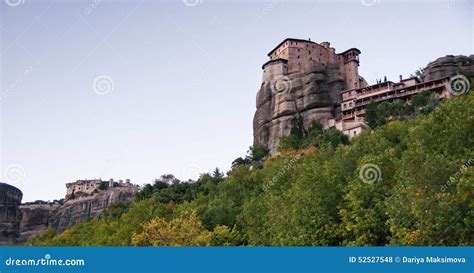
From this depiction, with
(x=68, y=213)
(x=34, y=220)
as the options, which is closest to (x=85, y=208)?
(x=68, y=213)

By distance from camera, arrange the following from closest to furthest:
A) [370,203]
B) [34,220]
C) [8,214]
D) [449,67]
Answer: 1. [370,203]
2. [449,67]
3. [8,214]
4. [34,220]

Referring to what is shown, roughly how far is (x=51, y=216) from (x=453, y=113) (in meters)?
74.4

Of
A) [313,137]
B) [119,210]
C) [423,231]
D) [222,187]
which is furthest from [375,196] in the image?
[119,210]

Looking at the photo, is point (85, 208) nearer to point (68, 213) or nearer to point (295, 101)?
point (68, 213)

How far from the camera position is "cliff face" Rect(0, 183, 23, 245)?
69188mm

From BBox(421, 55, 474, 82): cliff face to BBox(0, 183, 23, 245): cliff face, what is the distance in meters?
59.1

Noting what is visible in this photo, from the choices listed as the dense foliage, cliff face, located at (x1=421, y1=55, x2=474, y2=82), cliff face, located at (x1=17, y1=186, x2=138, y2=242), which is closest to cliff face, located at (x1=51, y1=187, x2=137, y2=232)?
cliff face, located at (x1=17, y1=186, x2=138, y2=242)

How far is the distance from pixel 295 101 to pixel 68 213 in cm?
4203

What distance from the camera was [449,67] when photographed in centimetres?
6078

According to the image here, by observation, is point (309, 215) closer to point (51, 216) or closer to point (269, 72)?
point (269, 72)

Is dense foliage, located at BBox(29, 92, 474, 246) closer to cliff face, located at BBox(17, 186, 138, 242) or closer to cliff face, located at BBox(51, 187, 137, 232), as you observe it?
cliff face, located at BBox(51, 187, 137, 232)

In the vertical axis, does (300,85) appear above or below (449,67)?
above

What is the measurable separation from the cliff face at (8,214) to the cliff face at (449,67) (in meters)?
59.1

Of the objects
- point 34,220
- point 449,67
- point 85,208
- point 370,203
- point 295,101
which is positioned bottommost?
point 370,203
